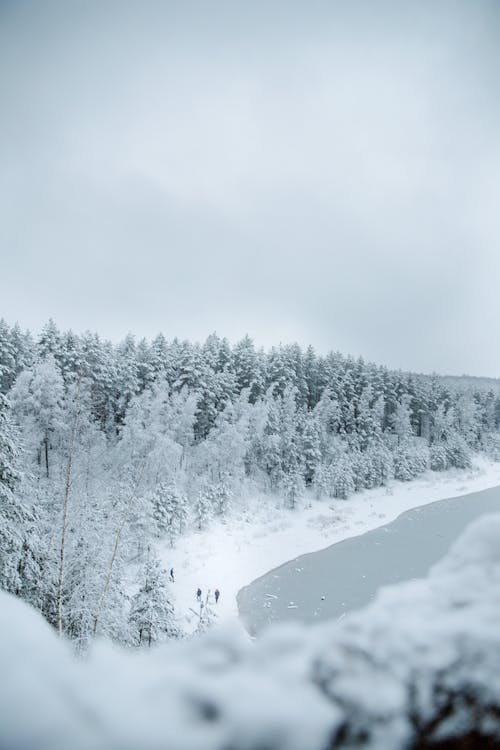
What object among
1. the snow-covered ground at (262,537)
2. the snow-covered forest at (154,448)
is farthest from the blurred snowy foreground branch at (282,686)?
the snow-covered ground at (262,537)

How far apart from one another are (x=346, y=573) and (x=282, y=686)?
20.9 meters

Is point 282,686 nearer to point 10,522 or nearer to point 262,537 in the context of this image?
point 10,522

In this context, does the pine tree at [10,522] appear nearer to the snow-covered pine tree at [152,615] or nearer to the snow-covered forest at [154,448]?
the snow-covered forest at [154,448]

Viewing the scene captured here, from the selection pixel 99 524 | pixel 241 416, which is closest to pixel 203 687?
pixel 99 524

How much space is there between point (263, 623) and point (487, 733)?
51.5 feet

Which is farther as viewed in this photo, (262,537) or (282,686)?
(262,537)

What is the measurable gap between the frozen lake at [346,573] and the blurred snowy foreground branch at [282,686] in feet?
36.7

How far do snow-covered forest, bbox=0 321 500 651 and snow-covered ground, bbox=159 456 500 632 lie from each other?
110cm

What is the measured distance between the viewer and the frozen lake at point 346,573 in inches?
593

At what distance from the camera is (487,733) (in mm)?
762

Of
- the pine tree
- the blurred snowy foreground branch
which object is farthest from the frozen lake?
the blurred snowy foreground branch

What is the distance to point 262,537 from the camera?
77.9ft

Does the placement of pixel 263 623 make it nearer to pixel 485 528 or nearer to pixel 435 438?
pixel 485 528

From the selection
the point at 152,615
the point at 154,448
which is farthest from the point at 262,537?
the point at 152,615
